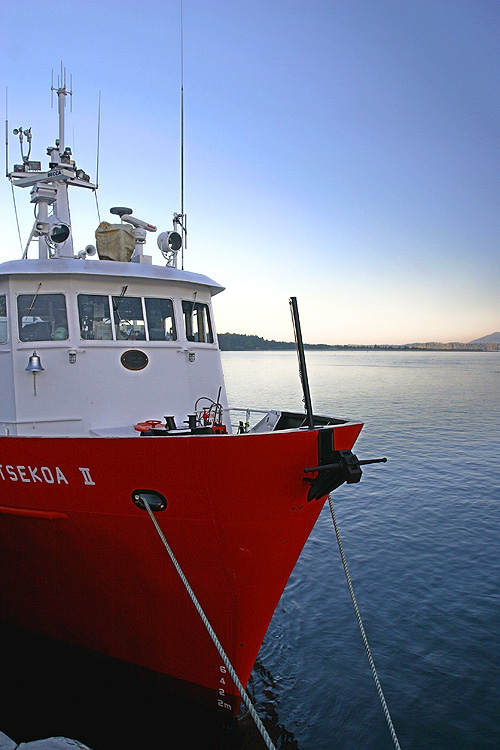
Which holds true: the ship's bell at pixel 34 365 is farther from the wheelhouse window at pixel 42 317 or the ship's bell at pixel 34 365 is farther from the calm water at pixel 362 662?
the calm water at pixel 362 662

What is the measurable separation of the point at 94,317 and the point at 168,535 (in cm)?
343

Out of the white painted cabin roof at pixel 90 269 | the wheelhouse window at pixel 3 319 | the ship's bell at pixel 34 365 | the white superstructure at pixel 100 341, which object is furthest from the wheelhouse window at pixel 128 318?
the wheelhouse window at pixel 3 319

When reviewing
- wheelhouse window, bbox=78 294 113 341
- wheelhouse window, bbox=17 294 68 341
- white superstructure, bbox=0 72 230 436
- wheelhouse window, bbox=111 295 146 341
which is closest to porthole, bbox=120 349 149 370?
white superstructure, bbox=0 72 230 436

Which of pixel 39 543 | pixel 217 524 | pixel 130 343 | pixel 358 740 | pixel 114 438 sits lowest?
pixel 358 740

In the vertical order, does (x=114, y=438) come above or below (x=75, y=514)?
above

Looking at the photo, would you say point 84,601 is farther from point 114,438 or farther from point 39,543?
point 114,438

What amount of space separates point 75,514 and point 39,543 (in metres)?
0.98

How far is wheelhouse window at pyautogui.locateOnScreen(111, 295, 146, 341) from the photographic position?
7.78 m

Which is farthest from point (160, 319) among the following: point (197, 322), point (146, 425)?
point (146, 425)

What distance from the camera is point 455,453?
21.7 meters

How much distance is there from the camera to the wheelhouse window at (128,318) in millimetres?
7781

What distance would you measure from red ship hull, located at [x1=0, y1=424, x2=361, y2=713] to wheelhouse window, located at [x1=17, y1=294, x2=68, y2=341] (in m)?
1.77

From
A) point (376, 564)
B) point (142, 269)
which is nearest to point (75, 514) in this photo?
point (142, 269)

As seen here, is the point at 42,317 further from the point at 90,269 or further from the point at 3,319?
the point at 90,269
